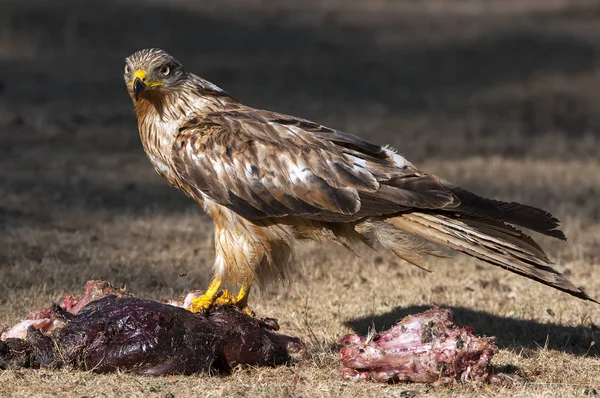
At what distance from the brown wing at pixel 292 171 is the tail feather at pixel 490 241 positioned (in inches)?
6.7

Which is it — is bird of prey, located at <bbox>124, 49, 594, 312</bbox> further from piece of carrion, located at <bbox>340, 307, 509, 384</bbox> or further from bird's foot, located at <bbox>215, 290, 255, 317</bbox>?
piece of carrion, located at <bbox>340, 307, 509, 384</bbox>

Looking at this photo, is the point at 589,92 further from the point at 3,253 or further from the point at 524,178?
the point at 3,253

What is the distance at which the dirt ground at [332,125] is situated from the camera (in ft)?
25.7

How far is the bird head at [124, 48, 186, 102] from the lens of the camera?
744cm

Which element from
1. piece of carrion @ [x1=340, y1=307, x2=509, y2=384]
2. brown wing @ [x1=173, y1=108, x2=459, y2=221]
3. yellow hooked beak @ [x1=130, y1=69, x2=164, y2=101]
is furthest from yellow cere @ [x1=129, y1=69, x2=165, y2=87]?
piece of carrion @ [x1=340, y1=307, x2=509, y2=384]

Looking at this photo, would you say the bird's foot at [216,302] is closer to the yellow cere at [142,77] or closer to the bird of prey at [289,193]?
the bird of prey at [289,193]

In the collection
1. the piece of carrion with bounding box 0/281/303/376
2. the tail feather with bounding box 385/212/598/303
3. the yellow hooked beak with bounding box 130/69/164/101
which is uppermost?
the yellow hooked beak with bounding box 130/69/164/101

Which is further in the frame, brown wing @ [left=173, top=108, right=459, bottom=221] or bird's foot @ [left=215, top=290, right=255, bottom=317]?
bird's foot @ [left=215, top=290, right=255, bottom=317]

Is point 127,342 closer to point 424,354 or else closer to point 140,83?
point 424,354

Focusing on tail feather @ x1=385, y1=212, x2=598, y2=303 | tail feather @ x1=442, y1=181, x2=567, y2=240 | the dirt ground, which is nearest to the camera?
tail feather @ x1=385, y1=212, x2=598, y2=303

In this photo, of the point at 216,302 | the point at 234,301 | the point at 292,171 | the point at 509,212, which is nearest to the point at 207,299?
the point at 216,302

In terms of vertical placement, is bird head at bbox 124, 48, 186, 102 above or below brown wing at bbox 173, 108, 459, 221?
above

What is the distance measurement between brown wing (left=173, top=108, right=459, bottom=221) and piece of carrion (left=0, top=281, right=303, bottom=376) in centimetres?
96

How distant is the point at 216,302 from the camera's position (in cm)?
725
